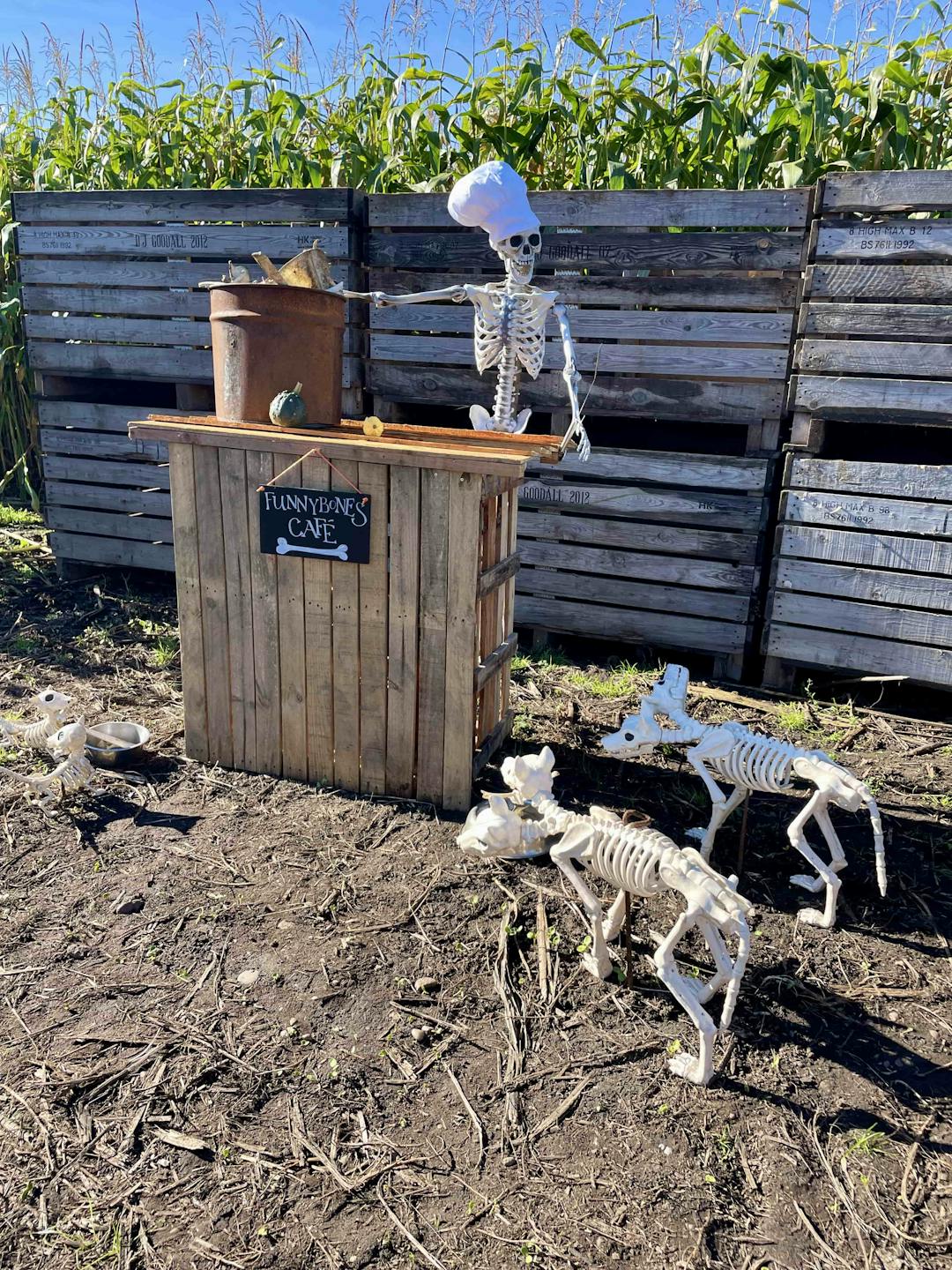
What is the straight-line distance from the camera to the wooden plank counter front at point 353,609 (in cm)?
385

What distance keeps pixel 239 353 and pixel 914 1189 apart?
3.75 m

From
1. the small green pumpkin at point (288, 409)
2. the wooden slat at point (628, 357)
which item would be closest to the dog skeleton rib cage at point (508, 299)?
the small green pumpkin at point (288, 409)

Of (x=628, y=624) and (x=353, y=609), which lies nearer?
(x=353, y=609)

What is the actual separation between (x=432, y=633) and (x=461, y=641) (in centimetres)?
13

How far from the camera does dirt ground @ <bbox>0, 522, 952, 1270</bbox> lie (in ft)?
7.41

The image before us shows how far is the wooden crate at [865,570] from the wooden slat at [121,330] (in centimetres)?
395

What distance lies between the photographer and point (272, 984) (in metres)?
3.03

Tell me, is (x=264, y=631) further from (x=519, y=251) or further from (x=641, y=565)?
(x=641, y=565)

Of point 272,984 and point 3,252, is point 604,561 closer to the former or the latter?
point 272,984

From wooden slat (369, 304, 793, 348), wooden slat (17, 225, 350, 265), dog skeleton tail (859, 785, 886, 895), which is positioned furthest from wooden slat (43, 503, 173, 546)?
dog skeleton tail (859, 785, 886, 895)

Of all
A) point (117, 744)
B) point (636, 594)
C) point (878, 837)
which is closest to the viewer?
point (878, 837)

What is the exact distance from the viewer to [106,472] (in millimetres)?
6914

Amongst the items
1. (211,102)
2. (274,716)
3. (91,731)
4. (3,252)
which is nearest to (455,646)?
(274,716)

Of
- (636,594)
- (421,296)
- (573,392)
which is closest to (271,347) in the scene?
(421,296)
